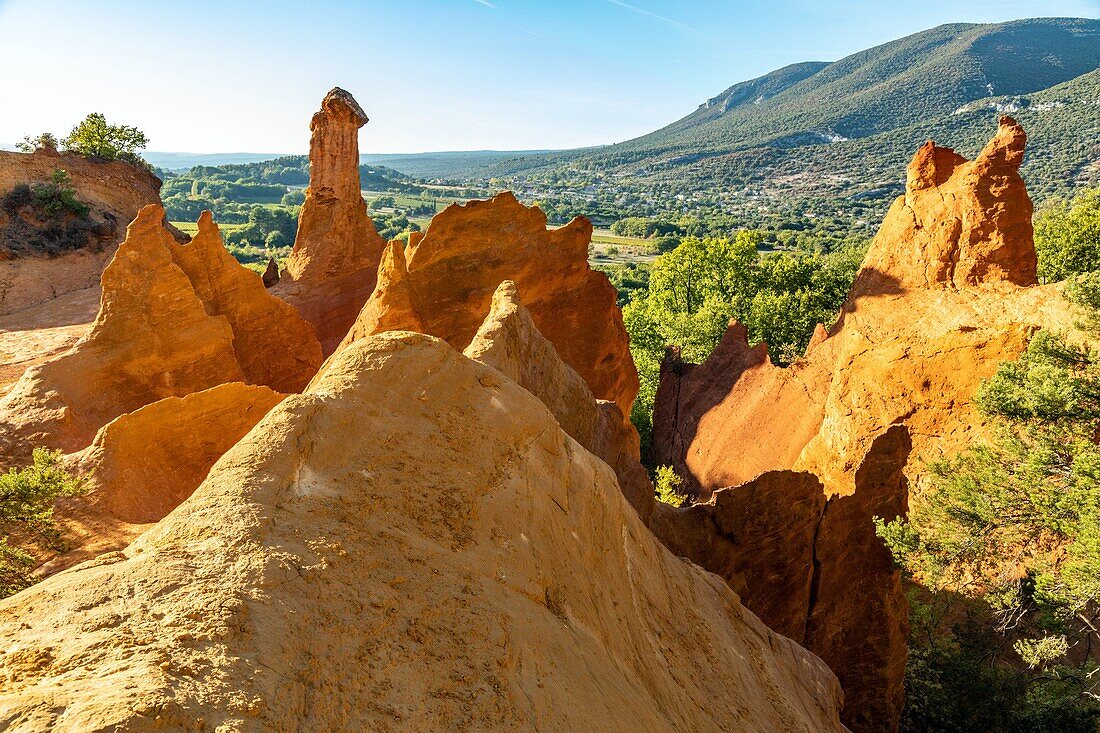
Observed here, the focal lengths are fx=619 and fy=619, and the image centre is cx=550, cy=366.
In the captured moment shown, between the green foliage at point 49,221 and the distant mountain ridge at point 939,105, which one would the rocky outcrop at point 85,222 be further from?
the distant mountain ridge at point 939,105

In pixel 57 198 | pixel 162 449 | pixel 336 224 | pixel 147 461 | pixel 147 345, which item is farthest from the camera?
pixel 57 198

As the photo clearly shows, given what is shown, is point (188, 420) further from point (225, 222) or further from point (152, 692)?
point (225, 222)

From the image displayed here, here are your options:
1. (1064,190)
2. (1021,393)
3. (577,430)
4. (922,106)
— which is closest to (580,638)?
(577,430)

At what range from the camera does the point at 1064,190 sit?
8731 cm

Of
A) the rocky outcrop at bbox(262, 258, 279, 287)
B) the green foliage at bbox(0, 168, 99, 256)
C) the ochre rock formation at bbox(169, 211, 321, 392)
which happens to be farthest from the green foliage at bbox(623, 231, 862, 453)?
the green foliage at bbox(0, 168, 99, 256)

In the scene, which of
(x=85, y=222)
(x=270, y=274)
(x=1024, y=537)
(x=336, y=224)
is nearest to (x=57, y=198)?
(x=85, y=222)

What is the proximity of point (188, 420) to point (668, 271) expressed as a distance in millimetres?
36262

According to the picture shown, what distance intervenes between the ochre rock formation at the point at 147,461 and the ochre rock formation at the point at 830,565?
9.29 m

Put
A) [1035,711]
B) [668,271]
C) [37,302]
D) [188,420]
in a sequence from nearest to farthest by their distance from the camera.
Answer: [1035,711]
[188,420]
[37,302]
[668,271]

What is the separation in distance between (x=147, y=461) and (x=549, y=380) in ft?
27.1

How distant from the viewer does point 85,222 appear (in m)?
40.6

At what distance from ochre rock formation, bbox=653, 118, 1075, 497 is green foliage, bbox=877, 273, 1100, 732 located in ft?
10.3

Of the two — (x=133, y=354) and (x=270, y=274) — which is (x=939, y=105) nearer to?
(x=270, y=274)

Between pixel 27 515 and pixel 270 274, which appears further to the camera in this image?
pixel 270 274
